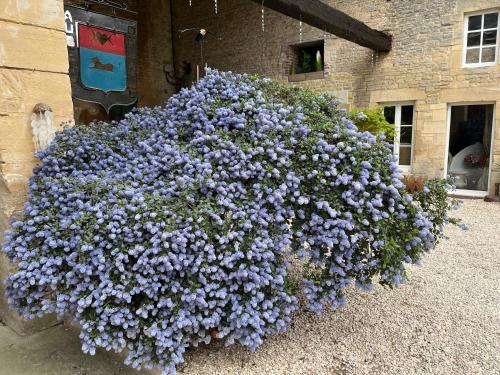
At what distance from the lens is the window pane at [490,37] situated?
7.39 m

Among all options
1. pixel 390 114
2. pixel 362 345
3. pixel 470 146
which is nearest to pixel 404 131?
pixel 390 114

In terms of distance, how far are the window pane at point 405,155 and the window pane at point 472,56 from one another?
208cm

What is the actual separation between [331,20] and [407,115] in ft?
10.6

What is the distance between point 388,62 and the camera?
8523mm

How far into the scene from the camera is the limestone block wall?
2283 millimetres

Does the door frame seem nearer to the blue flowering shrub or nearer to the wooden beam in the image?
the wooden beam

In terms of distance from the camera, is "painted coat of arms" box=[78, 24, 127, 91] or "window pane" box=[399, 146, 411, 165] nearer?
"painted coat of arms" box=[78, 24, 127, 91]

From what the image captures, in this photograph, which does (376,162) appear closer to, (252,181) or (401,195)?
(401,195)

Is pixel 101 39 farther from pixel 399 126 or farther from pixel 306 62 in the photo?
pixel 399 126

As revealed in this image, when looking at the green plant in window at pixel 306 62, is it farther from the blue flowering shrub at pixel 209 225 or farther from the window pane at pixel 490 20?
the blue flowering shrub at pixel 209 225

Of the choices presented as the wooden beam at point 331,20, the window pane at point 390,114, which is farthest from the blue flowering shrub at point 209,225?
the window pane at point 390,114

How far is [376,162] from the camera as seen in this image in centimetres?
204

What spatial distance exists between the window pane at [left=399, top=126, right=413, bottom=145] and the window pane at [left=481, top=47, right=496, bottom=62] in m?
1.90

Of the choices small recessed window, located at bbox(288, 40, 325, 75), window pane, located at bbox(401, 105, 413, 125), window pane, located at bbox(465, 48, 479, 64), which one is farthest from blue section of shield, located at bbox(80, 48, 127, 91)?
window pane, located at bbox(465, 48, 479, 64)
